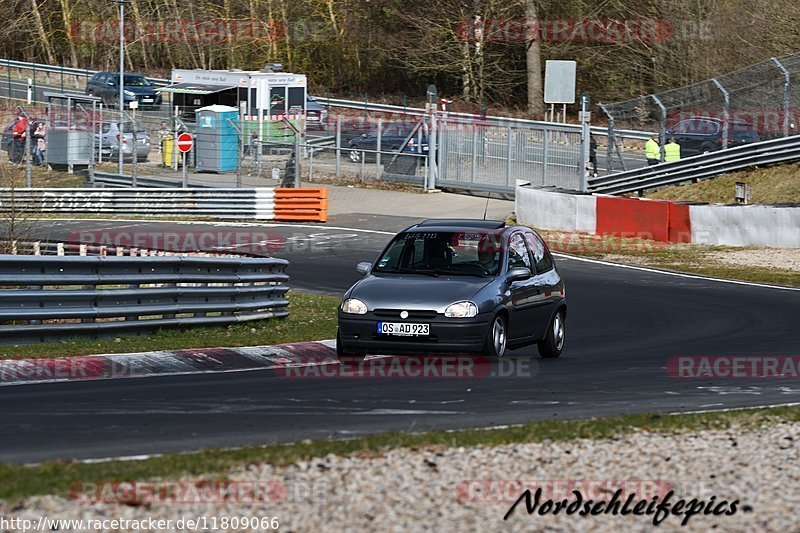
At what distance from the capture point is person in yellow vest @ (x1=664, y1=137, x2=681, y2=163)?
3291 cm

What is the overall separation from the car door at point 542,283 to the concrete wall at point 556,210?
49.9ft

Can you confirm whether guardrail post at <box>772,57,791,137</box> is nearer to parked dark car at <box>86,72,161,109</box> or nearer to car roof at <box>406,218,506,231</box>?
car roof at <box>406,218,506,231</box>

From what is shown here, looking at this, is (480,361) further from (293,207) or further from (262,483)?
(293,207)

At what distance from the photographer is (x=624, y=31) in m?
55.3

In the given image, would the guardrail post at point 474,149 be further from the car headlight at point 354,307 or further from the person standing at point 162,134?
the car headlight at point 354,307

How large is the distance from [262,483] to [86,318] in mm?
7026

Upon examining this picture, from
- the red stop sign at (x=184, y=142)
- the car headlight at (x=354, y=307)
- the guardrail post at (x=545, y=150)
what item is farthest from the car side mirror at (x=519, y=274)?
the red stop sign at (x=184, y=142)

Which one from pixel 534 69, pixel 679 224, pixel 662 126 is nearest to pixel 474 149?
pixel 662 126

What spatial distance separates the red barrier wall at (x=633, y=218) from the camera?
2738 centimetres

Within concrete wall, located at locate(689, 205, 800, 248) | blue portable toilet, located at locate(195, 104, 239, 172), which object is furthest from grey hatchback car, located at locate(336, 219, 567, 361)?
blue portable toilet, located at locate(195, 104, 239, 172)

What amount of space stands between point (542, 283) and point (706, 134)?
66.7 ft

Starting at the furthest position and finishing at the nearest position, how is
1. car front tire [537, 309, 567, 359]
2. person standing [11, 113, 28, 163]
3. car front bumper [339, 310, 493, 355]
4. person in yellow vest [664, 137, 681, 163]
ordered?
person standing [11, 113, 28, 163] < person in yellow vest [664, 137, 681, 163] < car front tire [537, 309, 567, 359] < car front bumper [339, 310, 493, 355]

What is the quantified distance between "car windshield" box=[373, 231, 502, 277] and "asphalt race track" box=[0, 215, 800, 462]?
3.45 feet

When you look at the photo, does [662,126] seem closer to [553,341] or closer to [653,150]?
[653,150]
